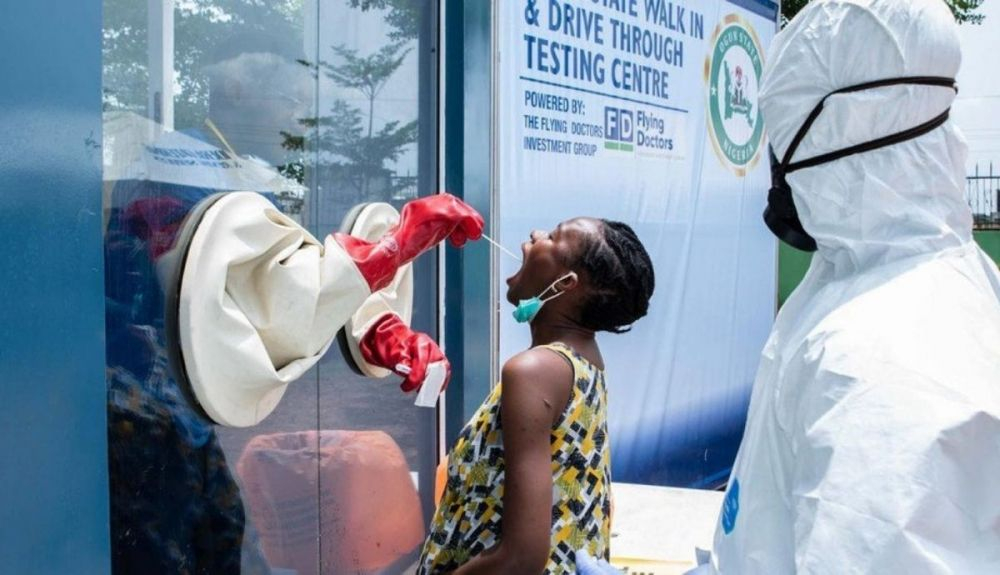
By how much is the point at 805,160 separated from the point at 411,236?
1.03 meters

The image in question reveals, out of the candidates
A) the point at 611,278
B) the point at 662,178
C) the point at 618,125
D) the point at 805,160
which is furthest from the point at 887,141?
the point at 662,178

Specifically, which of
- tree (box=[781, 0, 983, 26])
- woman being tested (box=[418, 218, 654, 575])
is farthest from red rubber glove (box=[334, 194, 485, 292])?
tree (box=[781, 0, 983, 26])

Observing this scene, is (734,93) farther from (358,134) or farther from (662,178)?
(358,134)

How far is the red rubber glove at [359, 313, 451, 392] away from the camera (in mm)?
2719

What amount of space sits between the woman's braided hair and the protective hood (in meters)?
0.55

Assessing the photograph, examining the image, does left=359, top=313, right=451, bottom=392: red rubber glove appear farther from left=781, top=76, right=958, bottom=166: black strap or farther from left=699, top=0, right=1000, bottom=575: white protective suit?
left=781, top=76, right=958, bottom=166: black strap

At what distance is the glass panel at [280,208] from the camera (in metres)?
2.17

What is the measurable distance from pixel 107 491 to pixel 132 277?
46cm

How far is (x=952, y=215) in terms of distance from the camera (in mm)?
1654

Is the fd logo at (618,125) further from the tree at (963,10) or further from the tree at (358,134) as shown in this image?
the tree at (963,10)

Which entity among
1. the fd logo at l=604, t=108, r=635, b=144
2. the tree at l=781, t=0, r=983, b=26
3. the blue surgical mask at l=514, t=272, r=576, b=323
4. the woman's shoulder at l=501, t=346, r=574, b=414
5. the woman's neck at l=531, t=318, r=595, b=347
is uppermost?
the tree at l=781, t=0, r=983, b=26

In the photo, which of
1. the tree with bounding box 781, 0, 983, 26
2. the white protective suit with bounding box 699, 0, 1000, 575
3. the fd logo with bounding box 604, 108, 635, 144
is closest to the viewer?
the white protective suit with bounding box 699, 0, 1000, 575

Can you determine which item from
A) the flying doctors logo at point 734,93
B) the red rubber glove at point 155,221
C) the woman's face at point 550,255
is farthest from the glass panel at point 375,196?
the flying doctors logo at point 734,93

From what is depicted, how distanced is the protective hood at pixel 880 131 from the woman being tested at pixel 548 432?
1.88ft
